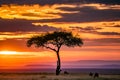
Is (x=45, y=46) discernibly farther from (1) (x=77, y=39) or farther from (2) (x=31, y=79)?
(2) (x=31, y=79)

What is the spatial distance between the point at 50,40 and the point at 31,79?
Answer: 133ft

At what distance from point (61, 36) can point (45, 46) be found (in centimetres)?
495

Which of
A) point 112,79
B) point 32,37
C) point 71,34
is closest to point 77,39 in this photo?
point 71,34

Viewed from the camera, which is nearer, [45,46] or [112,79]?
[112,79]

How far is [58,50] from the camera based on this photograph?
117 metres

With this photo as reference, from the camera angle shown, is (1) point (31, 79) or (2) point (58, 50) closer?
(1) point (31, 79)

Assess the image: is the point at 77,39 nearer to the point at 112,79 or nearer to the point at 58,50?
the point at 58,50

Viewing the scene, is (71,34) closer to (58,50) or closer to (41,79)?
(58,50)

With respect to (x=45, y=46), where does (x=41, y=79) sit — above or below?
below

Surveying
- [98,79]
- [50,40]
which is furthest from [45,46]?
[98,79]

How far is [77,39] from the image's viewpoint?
12200cm

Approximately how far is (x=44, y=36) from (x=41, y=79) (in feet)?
140

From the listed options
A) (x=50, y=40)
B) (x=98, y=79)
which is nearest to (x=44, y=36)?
(x=50, y=40)

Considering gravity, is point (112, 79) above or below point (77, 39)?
below
